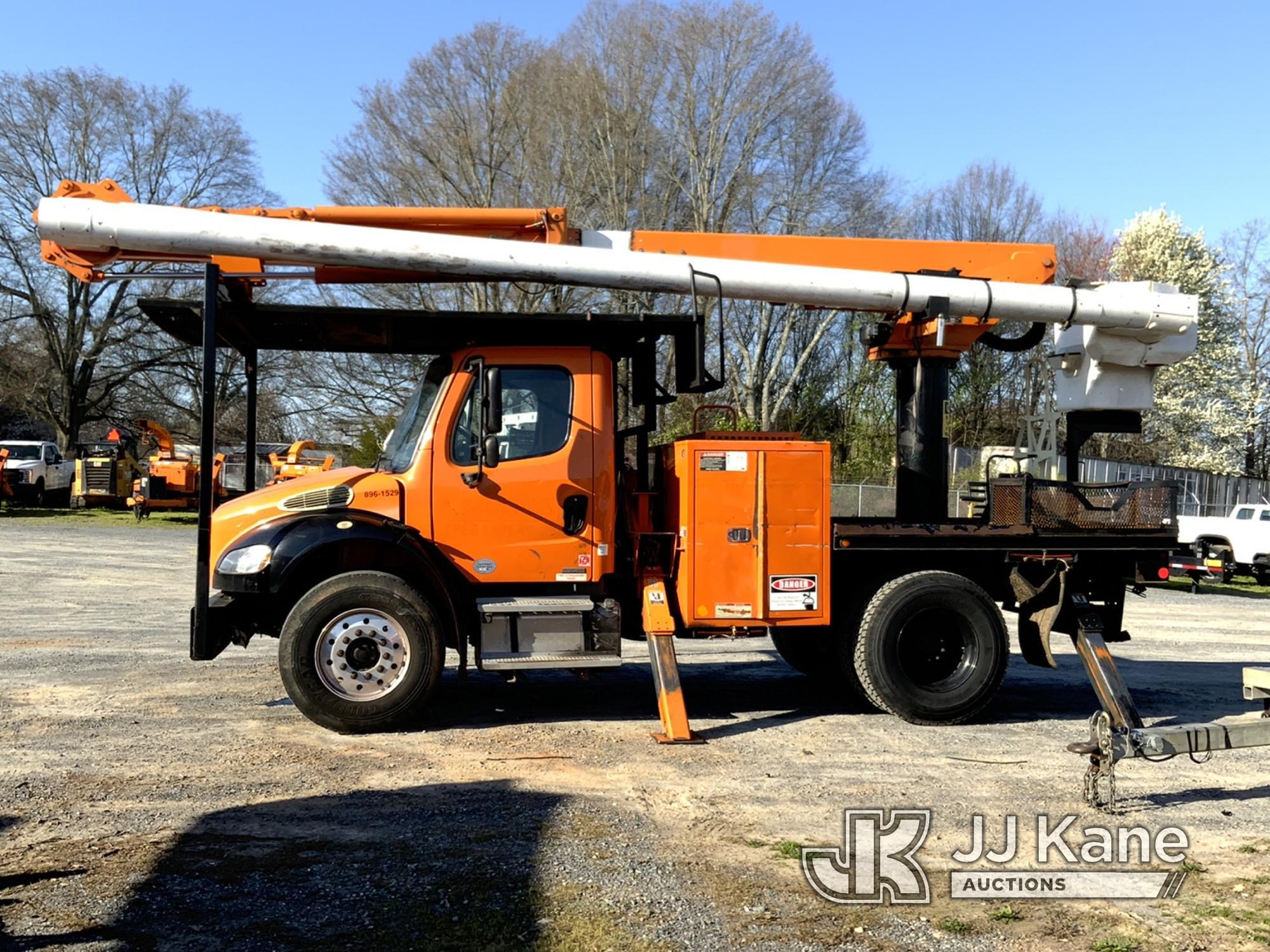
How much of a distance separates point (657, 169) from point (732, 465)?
24.3 m

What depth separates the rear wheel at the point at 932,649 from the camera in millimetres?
7777

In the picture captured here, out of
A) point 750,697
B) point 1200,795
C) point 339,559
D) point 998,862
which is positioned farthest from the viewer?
point 750,697

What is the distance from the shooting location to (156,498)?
33.0 m

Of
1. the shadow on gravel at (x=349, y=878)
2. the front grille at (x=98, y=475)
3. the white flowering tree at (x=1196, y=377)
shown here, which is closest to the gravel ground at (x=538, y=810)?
the shadow on gravel at (x=349, y=878)

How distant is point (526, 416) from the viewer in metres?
7.64

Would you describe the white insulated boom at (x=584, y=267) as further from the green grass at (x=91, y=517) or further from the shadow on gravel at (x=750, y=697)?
the green grass at (x=91, y=517)

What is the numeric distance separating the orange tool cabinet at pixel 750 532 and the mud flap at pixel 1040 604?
5.02 feet

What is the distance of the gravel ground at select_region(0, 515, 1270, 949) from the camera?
4270 mm

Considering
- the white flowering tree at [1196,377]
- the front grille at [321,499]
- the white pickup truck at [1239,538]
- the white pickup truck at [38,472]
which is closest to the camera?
the front grille at [321,499]

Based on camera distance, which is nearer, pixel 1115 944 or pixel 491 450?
pixel 1115 944

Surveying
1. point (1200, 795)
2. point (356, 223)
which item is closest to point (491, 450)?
point (356, 223)

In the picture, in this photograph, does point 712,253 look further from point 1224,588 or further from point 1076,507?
point 1224,588

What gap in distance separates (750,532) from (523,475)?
163 cm

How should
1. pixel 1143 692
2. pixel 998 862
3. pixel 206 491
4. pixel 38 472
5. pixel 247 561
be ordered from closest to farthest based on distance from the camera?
pixel 998 862 < pixel 206 491 < pixel 247 561 < pixel 1143 692 < pixel 38 472
